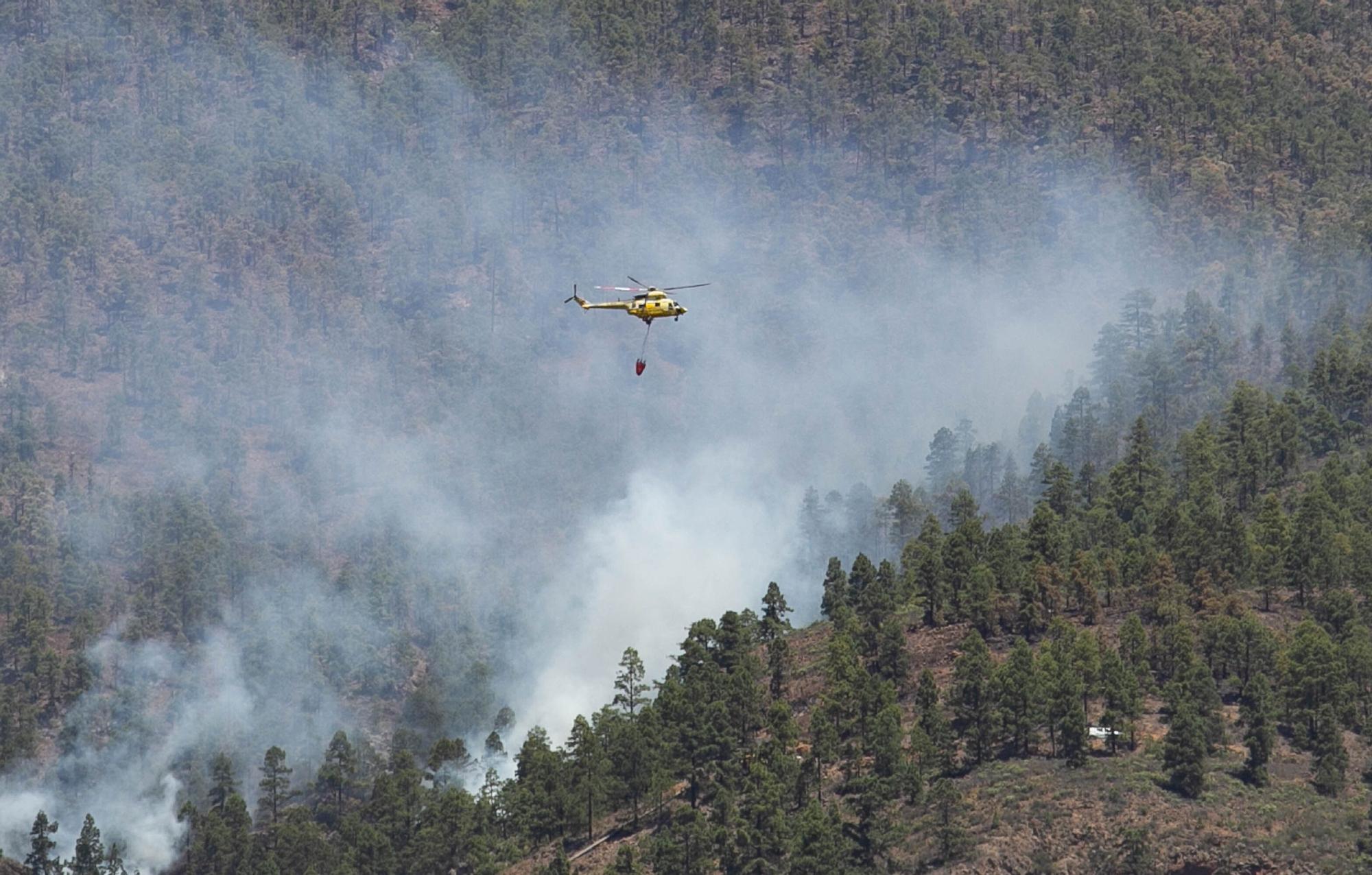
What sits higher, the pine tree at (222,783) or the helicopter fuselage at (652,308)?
the helicopter fuselage at (652,308)

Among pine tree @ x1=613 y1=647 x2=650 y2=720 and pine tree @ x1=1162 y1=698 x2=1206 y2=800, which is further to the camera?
pine tree @ x1=613 y1=647 x2=650 y2=720

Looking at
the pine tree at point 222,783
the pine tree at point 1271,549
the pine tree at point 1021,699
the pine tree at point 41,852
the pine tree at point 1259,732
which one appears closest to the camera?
the pine tree at point 1259,732

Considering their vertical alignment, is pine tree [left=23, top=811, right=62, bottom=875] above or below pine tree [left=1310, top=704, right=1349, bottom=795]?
above

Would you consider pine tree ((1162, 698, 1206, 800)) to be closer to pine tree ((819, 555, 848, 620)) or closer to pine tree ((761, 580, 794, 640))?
pine tree ((761, 580, 794, 640))

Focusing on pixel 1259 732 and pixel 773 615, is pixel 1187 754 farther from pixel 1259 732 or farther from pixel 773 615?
pixel 773 615

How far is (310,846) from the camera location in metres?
156

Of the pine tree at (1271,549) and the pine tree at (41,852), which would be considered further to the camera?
the pine tree at (41,852)

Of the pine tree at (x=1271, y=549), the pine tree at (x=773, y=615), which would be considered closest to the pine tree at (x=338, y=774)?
the pine tree at (x=773, y=615)

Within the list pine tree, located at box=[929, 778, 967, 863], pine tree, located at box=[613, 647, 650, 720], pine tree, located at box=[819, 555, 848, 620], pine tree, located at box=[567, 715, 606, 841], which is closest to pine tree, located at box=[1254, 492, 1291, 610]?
pine tree, located at box=[819, 555, 848, 620]

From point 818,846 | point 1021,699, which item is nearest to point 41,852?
point 818,846

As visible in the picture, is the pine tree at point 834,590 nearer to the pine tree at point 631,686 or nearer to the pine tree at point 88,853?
the pine tree at point 631,686

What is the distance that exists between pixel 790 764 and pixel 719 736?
6.52m

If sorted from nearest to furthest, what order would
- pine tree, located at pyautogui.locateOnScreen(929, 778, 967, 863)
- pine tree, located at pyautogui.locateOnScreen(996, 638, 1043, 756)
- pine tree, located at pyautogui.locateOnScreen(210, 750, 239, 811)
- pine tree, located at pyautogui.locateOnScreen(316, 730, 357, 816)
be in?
pine tree, located at pyautogui.locateOnScreen(929, 778, 967, 863), pine tree, located at pyautogui.locateOnScreen(996, 638, 1043, 756), pine tree, located at pyautogui.locateOnScreen(316, 730, 357, 816), pine tree, located at pyautogui.locateOnScreen(210, 750, 239, 811)

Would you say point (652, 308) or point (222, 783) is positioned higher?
point (652, 308)
